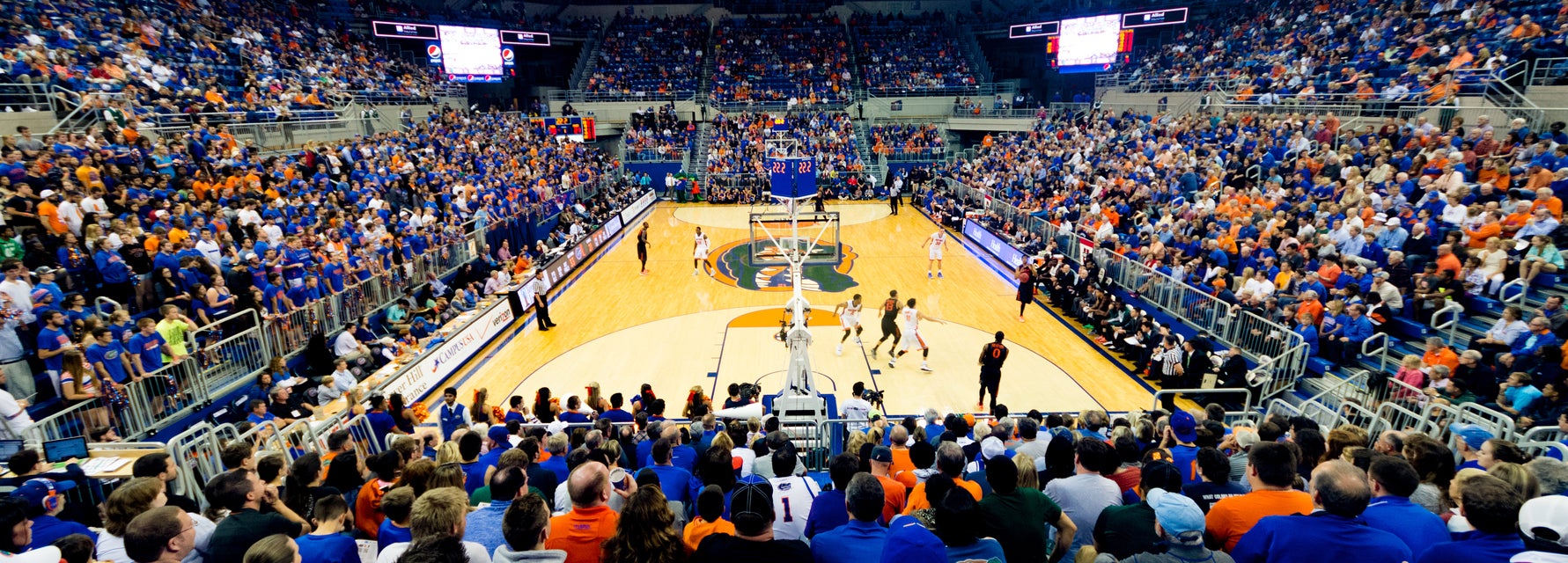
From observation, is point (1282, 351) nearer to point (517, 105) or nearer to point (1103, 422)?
point (1103, 422)

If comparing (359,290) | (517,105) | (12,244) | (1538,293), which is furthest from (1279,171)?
(517,105)

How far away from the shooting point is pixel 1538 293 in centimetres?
1076

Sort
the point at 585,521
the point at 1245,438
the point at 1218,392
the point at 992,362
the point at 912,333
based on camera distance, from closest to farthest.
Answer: the point at 585,521, the point at 1245,438, the point at 1218,392, the point at 992,362, the point at 912,333

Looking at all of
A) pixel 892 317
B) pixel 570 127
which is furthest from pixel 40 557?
pixel 570 127

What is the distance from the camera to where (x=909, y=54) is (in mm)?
45844

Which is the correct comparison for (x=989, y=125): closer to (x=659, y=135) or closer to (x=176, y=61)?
(x=659, y=135)

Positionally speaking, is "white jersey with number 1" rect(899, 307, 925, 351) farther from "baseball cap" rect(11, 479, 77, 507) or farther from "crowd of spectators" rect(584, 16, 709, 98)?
"crowd of spectators" rect(584, 16, 709, 98)

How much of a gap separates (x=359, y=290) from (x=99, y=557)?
10.6m

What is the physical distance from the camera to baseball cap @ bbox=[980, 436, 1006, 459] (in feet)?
22.6

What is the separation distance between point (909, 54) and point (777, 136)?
1362 centimetres

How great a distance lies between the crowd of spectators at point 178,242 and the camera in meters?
9.33

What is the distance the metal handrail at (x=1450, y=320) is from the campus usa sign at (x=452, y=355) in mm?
16536

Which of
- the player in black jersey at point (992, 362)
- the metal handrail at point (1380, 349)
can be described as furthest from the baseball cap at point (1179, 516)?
the metal handrail at point (1380, 349)

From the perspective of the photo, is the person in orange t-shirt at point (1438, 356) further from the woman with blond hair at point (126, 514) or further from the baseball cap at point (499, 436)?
the woman with blond hair at point (126, 514)
